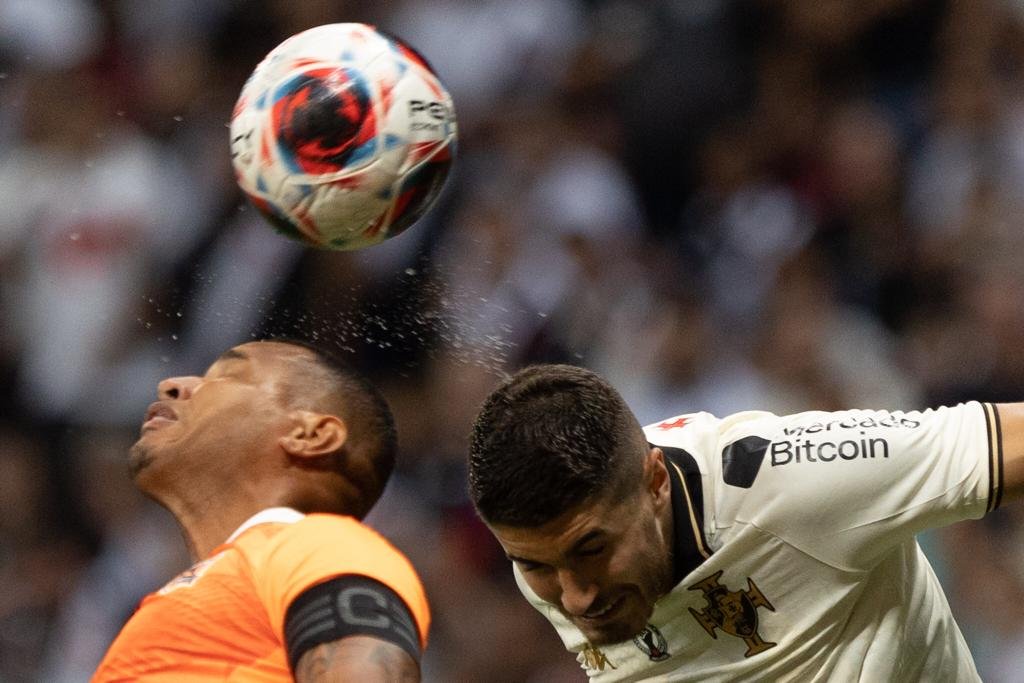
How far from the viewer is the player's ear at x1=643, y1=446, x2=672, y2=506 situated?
3.24 metres

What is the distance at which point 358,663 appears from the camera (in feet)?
9.43

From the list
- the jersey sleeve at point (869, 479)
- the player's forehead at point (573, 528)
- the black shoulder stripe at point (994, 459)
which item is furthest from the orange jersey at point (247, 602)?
the black shoulder stripe at point (994, 459)

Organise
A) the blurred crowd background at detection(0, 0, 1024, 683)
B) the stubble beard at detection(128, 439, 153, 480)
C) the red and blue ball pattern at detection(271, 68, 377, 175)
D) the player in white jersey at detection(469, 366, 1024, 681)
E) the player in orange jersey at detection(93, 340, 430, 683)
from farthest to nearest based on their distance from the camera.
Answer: the blurred crowd background at detection(0, 0, 1024, 683)
the stubble beard at detection(128, 439, 153, 480)
the red and blue ball pattern at detection(271, 68, 377, 175)
the player in white jersey at detection(469, 366, 1024, 681)
the player in orange jersey at detection(93, 340, 430, 683)

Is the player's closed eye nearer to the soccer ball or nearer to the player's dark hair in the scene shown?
the player's dark hair

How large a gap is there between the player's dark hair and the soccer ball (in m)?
0.33

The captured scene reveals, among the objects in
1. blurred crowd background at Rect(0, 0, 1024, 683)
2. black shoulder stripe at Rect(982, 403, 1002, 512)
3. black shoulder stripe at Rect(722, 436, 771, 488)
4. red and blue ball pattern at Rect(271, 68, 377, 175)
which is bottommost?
blurred crowd background at Rect(0, 0, 1024, 683)

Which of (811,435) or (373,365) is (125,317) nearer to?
(373,365)

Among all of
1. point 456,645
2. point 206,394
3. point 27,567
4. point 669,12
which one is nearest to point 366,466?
point 206,394

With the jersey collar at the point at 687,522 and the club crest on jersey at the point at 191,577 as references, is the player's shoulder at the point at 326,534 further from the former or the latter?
the jersey collar at the point at 687,522

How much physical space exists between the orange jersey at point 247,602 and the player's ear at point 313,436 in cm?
35

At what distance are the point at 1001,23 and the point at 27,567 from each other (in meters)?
4.84

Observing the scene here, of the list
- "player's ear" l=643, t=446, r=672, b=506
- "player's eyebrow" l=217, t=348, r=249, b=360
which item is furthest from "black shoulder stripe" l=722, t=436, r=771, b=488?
"player's eyebrow" l=217, t=348, r=249, b=360

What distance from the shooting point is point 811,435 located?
3172 mm

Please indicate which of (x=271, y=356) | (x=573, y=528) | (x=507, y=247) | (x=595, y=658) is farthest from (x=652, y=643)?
(x=507, y=247)
